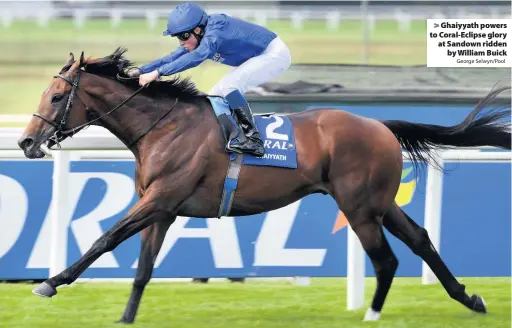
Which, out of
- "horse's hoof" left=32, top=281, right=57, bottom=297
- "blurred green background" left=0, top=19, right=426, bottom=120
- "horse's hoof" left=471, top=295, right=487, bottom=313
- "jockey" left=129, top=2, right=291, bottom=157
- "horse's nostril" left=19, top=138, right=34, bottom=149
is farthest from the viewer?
"blurred green background" left=0, top=19, right=426, bottom=120

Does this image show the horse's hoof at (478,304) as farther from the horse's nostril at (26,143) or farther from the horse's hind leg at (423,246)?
the horse's nostril at (26,143)

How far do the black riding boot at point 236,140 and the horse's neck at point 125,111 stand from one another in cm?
31

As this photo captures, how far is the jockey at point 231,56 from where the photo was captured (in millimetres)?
4766

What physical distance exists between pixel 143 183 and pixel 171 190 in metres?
0.16

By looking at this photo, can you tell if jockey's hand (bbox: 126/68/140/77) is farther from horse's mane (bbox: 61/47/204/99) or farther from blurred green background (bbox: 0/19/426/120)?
blurred green background (bbox: 0/19/426/120)

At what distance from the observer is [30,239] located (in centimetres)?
567

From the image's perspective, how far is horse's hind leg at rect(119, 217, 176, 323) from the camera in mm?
4848

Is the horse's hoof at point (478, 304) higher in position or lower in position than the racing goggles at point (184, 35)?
lower

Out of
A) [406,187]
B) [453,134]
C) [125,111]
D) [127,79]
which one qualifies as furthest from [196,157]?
[406,187]

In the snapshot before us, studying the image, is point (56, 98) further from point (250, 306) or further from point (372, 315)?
point (372, 315)

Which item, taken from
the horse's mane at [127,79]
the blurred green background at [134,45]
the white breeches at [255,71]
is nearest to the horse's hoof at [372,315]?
the white breeches at [255,71]

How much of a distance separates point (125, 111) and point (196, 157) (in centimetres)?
43

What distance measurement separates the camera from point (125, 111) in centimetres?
488

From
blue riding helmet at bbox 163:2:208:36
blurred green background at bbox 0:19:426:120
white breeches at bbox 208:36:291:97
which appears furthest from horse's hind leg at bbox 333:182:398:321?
blurred green background at bbox 0:19:426:120
